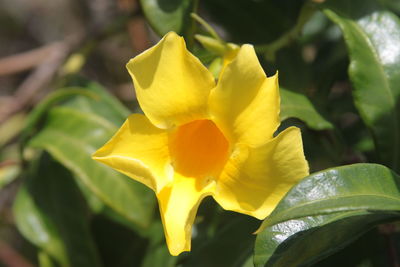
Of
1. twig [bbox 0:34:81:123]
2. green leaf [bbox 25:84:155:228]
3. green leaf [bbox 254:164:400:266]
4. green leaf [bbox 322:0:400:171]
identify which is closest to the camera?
green leaf [bbox 254:164:400:266]

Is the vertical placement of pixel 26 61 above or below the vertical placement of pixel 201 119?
below

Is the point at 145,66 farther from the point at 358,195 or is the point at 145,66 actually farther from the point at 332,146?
the point at 332,146

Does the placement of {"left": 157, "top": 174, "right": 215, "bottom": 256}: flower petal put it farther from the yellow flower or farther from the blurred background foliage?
the blurred background foliage

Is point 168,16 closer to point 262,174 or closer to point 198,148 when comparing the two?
point 198,148

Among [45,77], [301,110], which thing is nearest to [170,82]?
[301,110]

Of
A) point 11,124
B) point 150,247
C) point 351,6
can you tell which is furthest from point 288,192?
point 11,124

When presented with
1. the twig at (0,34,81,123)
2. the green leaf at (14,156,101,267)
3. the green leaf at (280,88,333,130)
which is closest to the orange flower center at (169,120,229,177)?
the green leaf at (280,88,333,130)
